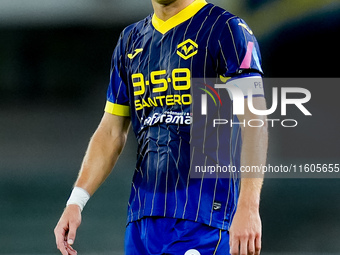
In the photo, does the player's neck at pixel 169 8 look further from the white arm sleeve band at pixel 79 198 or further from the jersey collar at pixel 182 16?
the white arm sleeve band at pixel 79 198

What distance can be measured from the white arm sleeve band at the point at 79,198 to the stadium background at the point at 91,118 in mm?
3808

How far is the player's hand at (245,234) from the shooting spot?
7.72ft

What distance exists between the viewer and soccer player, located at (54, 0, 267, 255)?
2605 millimetres

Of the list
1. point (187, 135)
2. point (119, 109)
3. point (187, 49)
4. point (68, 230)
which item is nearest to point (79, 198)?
point (68, 230)

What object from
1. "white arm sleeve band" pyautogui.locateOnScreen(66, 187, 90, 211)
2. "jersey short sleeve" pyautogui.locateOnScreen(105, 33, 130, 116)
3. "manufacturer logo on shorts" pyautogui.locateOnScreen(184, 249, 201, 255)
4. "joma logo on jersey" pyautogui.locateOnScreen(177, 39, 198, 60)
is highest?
"joma logo on jersey" pyautogui.locateOnScreen(177, 39, 198, 60)

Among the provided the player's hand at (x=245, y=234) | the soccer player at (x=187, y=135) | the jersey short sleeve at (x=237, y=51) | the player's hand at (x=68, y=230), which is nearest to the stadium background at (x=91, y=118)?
the player's hand at (x=68, y=230)

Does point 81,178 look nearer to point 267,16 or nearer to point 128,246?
point 128,246

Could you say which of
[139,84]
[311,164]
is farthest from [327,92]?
[139,84]

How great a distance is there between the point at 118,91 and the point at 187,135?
477mm

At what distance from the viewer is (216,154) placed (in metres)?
2.70

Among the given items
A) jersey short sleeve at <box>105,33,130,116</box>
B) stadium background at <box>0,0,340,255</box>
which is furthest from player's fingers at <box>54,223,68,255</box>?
stadium background at <box>0,0,340,255</box>

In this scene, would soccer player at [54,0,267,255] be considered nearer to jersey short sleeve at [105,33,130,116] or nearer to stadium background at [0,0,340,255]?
jersey short sleeve at [105,33,130,116]

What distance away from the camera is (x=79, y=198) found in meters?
2.91

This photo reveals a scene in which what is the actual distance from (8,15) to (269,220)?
3458 millimetres
